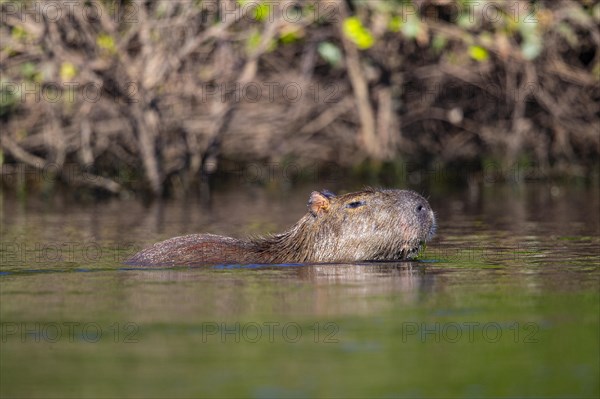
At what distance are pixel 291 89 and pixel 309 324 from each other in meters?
11.2

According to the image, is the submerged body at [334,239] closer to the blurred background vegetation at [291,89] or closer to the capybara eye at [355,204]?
the capybara eye at [355,204]

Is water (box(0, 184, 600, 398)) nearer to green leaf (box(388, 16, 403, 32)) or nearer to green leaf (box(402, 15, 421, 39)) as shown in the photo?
green leaf (box(402, 15, 421, 39))

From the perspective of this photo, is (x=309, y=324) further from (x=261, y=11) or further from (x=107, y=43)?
(x=107, y=43)

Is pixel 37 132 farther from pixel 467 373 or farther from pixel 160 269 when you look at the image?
pixel 467 373

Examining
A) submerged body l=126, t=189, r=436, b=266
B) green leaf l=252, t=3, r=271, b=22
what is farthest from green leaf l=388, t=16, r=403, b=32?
submerged body l=126, t=189, r=436, b=266

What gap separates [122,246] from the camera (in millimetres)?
9672

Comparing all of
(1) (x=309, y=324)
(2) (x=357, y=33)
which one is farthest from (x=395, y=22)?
(1) (x=309, y=324)

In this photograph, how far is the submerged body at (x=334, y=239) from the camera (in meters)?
8.12

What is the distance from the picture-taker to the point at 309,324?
5.87 metres

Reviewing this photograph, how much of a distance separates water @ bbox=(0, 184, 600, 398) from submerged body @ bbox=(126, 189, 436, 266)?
0.16m

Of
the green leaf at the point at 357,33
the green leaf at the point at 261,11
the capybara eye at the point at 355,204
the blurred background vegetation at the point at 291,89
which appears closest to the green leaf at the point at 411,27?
the blurred background vegetation at the point at 291,89

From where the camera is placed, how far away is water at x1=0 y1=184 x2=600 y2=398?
4.73m

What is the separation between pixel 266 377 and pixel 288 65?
507 inches

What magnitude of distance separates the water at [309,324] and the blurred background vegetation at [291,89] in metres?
4.83
